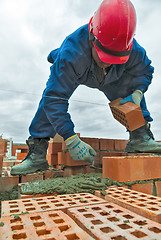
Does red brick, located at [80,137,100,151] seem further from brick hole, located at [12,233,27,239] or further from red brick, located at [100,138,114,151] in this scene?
brick hole, located at [12,233,27,239]

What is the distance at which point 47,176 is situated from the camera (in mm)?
2695

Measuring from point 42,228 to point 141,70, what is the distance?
2846 millimetres

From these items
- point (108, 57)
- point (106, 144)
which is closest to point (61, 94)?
point (108, 57)

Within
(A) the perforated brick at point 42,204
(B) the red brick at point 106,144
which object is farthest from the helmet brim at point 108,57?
(A) the perforated brick at point 42,204

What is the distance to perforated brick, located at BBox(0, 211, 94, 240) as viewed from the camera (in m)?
0.80

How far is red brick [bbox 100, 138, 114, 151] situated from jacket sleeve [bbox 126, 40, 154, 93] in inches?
41.8

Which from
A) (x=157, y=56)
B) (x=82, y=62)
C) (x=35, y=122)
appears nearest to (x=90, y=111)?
(x=82, y=62)

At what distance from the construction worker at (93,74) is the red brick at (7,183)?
0.25 meters

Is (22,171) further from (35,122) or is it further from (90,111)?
(90,111)

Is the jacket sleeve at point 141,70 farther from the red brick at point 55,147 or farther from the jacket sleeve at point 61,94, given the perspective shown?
the red brick at point 55,147

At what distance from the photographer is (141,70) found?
305 cm

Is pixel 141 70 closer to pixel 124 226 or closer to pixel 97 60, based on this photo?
pixel 97 60

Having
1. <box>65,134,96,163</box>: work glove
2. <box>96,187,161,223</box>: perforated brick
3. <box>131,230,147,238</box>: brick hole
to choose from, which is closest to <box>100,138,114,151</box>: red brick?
<box>65,134,96,163</box>: work glove

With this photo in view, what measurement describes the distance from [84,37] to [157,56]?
4.57ft
